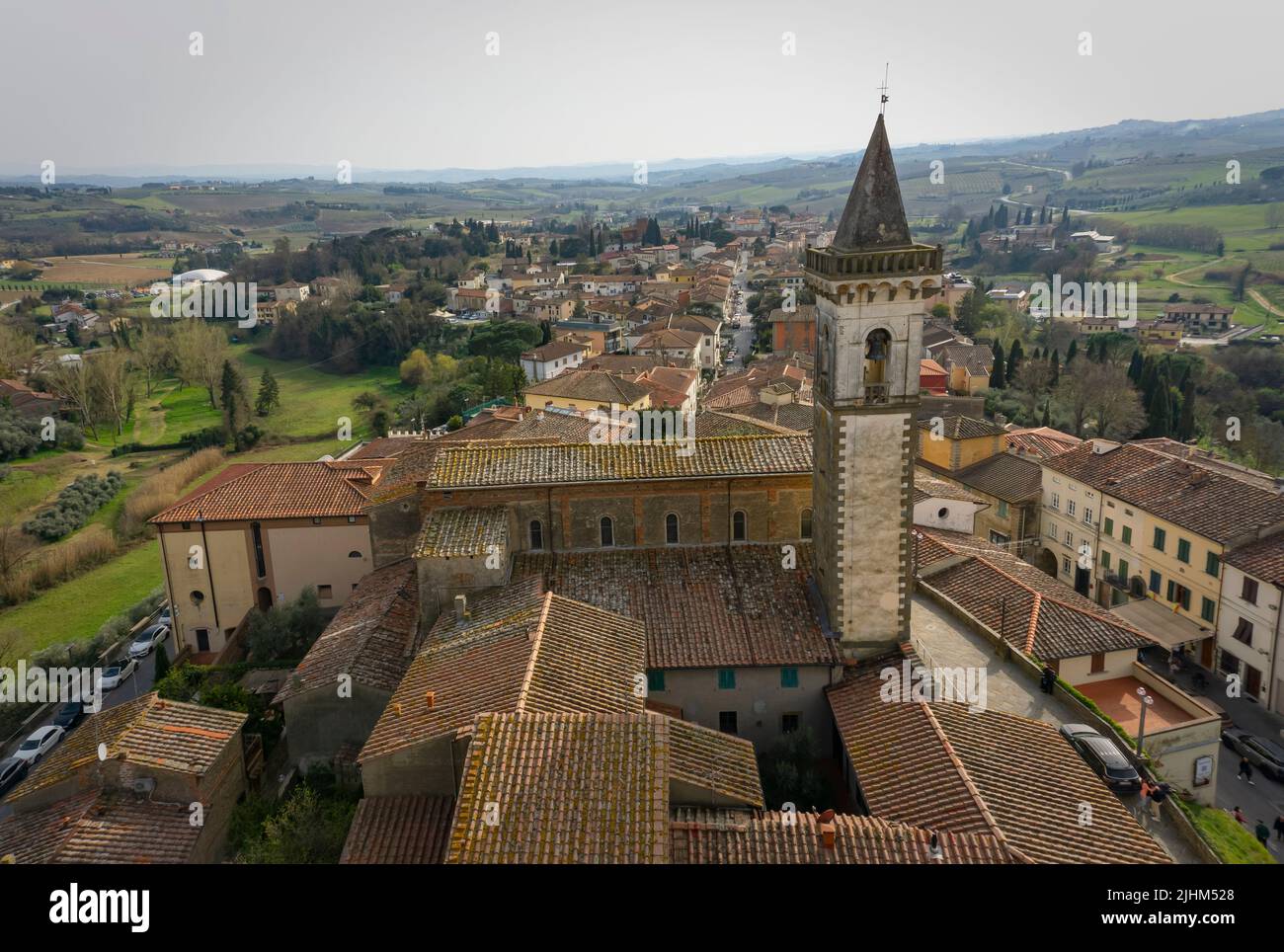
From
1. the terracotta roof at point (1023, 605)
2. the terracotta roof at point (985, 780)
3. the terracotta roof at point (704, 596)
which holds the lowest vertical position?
the terracotta roof at point (1023, 605)

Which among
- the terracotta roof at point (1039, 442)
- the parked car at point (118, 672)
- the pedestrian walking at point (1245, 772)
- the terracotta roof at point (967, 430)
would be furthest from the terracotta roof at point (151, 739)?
the terracotta roof at point (1039, 442)

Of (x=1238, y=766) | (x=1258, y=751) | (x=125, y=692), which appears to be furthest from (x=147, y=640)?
(x=1258, y=751)

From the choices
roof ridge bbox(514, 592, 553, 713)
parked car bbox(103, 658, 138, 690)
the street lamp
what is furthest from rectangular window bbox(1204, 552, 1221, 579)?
parked car bbox(103, 658, 138, 690)

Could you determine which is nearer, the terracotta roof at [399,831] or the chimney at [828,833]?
the chimney at [828,833]

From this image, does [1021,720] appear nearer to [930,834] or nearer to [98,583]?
[930,834]

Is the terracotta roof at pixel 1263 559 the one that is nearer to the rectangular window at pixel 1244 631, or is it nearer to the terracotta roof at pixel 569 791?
the rectangular window at pixel 1244 631
